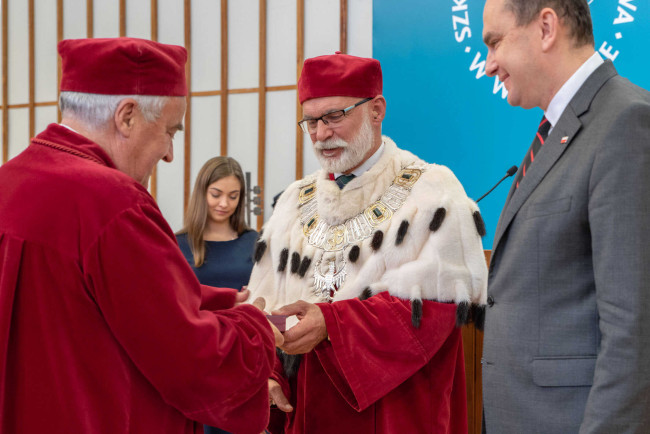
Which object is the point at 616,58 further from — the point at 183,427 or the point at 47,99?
the point at 47,99

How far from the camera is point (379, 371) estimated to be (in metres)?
1.94

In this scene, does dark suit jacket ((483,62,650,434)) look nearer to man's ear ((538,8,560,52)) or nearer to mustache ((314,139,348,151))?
man's ear ((538,8,560,52))

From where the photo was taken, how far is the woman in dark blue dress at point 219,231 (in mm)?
3529

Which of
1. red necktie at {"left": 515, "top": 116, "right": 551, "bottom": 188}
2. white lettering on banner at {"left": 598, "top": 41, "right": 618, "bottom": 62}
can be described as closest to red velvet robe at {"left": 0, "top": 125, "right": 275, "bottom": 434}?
red necktie at {"left": 515, "top": 116, "right": 551, "bottom": 188}

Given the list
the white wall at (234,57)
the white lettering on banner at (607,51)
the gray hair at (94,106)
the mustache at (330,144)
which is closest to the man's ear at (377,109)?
the mustache at (330,144)

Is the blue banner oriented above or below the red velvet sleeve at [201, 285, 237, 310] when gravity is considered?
above

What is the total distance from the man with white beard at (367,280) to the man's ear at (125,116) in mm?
743

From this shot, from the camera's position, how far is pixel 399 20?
5.52 metres

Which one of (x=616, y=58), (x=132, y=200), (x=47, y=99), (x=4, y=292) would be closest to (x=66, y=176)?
(x=132, y=200)

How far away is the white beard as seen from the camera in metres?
2.24

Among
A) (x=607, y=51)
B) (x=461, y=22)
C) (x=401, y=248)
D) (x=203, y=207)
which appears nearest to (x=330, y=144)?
(x=401, y=248)

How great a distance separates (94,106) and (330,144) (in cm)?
101

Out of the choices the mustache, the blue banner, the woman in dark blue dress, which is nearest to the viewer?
the mustache

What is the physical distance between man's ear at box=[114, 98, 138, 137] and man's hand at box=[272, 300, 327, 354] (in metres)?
0.74
